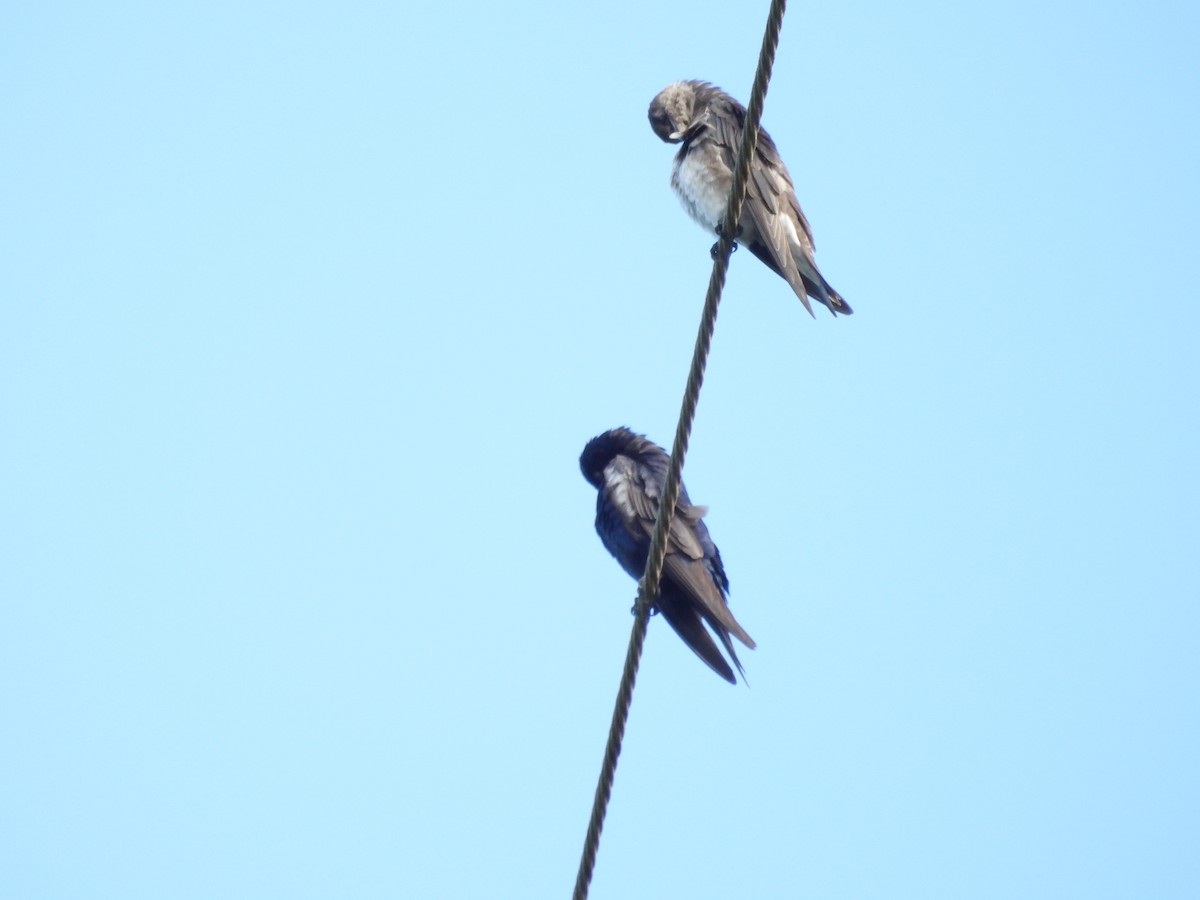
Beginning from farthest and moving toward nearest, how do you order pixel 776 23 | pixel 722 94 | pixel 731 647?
pixel 722 94 → pixel 731 647 → pixel 776 23

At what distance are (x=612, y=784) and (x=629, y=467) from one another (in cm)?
302

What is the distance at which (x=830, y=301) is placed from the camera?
7484mm

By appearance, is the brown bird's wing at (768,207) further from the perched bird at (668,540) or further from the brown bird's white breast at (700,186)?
the perched bird at (668,540)

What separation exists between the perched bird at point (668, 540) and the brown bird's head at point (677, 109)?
200 cm

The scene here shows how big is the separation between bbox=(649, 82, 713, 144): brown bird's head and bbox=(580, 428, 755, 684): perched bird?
1997mm

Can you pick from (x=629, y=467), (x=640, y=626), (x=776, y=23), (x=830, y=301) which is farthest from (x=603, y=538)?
(x=776, y=23)

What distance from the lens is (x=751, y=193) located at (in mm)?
7219

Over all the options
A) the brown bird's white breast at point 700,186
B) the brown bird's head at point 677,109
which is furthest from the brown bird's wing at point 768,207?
the brown bird's head at point 677,109

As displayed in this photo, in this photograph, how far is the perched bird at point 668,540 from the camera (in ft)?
19.8

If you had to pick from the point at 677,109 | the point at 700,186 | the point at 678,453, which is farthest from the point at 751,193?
the point at 678,453

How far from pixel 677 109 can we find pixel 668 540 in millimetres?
3363

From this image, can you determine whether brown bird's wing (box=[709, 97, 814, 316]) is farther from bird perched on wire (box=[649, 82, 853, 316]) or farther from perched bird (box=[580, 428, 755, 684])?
perched bird (box=[580, 428, 755, 684])

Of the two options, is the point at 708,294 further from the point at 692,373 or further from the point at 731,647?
the point at 731,647

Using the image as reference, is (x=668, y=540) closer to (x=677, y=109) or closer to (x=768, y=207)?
(x=768, y=207)
